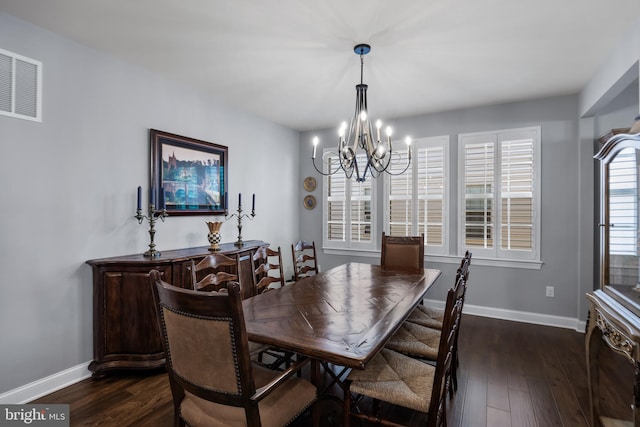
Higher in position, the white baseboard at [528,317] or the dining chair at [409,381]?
the dining chair at [409,381]

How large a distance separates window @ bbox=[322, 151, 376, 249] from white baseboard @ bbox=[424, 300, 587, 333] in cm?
158

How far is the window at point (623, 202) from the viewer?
1.81m

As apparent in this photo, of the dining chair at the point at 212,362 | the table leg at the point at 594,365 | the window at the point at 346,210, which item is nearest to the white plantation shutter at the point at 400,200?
the window at the point at 346,210

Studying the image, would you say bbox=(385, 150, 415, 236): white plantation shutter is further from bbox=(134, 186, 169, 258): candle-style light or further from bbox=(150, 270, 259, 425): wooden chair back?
bbox=(150, 270, 259, 425): wooden chair back

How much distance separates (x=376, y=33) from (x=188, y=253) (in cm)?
243

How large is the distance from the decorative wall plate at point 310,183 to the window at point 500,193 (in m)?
2.16

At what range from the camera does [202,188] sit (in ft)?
11.8

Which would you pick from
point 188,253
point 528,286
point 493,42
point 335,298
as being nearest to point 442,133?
point 493,42

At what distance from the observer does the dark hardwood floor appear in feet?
6.82

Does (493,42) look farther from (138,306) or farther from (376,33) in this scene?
(138,306)

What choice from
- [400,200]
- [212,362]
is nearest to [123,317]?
[212,362]

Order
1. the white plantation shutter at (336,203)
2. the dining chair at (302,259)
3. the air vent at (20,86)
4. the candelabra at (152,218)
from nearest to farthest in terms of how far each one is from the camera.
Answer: the air vent at (20,86)
the candelabra at (152,218)
the dining chair at (302,259)
the white plantation shutter at (336,203)

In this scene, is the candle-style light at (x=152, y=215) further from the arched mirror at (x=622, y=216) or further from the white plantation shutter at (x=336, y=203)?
the arched mirror at (x=622, y=216)

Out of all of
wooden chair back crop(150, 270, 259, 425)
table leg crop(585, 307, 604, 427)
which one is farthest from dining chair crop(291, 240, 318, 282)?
table leg crop(585, 307, 604, 427)
